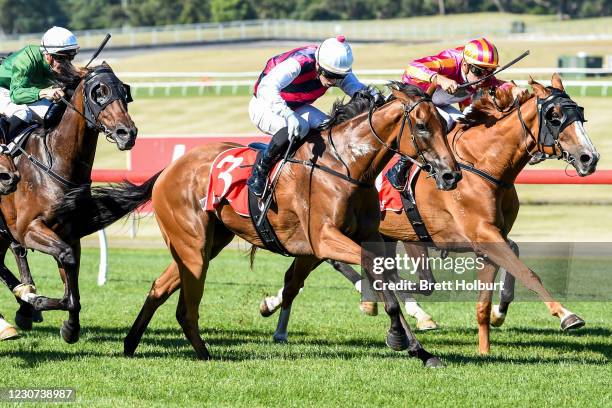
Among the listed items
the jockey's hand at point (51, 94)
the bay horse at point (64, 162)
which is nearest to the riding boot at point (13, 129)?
the bay horse at point (64, 162)

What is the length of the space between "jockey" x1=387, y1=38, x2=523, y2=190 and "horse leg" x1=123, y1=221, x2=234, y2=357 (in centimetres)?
136

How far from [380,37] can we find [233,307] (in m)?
51.4

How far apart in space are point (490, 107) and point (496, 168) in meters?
0.51

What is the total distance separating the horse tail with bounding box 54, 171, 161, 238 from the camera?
7410mm

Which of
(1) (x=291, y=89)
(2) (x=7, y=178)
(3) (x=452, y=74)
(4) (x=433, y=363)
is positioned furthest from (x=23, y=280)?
(3) (x=452, y=74)

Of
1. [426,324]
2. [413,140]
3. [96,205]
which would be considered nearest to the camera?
[413,140]

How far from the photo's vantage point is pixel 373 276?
634 cm

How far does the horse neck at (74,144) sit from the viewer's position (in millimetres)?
7438

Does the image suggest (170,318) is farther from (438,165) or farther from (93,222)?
(438,165)

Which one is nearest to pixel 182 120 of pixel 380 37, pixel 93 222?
pixel 93 222

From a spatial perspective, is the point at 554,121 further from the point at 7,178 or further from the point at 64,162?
the point at 7,178

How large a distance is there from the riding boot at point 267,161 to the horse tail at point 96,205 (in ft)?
3.39

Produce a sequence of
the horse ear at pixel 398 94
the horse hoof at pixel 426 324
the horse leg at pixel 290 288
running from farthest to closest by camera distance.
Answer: the horse hoof at pixel 426 324 < the horse leg at pixel 290 288 < the horse ear at pixel 398 94

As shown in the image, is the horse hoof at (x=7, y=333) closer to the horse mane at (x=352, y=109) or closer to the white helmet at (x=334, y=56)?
the horse mane at (x=352, y=109)
